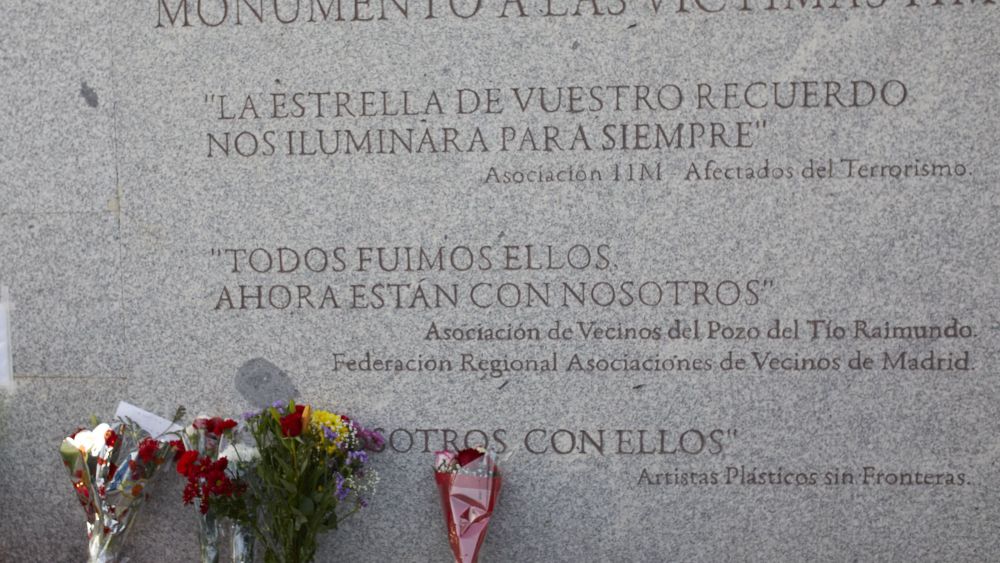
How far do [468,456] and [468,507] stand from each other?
203 mm

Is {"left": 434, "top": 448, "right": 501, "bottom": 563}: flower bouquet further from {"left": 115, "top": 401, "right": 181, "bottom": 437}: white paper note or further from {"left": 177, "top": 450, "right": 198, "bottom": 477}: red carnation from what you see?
{"left": 115, "top": 401, "right": 181, "bottom": 437}: white paper note

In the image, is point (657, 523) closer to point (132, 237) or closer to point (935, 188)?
point (935, 188)

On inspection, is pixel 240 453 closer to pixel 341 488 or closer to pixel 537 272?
pixel 341 488

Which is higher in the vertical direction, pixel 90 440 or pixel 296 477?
pixel 90 440

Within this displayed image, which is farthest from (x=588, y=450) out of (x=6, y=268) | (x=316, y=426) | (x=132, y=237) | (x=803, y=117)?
(x=6, y=268)

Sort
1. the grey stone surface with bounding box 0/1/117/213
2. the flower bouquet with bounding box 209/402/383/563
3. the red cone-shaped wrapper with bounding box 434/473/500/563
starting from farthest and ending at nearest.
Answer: the grey stone surface with bounding box 0/1/117/213 < the red cone-shaped wrapper with bounding box 434/473/500/563 < the flower bouquet with bounding box 209/402/383/563

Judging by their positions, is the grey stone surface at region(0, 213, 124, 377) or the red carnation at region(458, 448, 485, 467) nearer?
the red carnation at region(458, 448, 485, 467)

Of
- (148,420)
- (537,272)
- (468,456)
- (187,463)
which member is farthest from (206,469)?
(537,272)

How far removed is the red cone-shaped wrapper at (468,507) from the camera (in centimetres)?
394

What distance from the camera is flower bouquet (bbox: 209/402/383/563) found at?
384cm

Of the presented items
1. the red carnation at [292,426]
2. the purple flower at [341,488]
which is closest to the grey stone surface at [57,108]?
the red carnation at [292,426]

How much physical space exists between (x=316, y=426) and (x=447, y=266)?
863 millimetres

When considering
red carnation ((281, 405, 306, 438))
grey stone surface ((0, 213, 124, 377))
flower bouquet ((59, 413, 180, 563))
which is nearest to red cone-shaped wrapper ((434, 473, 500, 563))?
red carnation ((281, 405, 306, 438))

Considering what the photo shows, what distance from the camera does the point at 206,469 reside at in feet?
12.6
